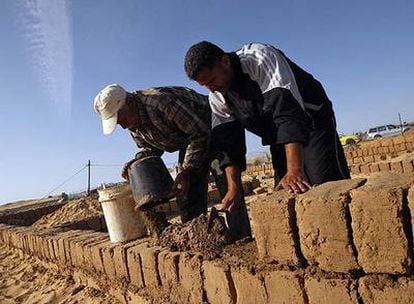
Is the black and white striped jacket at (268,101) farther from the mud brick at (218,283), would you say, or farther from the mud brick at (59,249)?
the mud brick at (59,249)

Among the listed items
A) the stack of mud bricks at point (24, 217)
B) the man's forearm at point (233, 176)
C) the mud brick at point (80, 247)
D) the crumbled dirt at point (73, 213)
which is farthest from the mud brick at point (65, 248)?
the stack of mud bricks at point (24, 217)

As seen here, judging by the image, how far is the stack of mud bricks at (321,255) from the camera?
5.27 ft

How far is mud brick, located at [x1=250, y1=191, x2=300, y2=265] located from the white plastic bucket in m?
1.82

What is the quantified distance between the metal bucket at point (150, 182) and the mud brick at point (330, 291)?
1.59 metres

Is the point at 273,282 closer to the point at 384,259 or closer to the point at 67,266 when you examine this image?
the point at 384,259

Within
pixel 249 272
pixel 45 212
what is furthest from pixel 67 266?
pixel 45 212

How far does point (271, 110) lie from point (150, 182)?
4.16 feet

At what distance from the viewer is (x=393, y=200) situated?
61.7 inches

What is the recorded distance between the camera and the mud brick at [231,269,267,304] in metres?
2.12

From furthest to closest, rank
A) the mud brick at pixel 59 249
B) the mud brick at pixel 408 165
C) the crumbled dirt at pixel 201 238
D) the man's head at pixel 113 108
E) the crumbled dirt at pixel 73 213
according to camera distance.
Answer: the crumbled dirt at pixel 73 213 → the mud brick at pixel 408 165 → the mud brick at pixel 59 249 → the man's head at pixel 113 108 → the crumbled dirt at pixel 201 238

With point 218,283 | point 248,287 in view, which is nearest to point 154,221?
point 218,283

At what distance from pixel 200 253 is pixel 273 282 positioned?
678mm

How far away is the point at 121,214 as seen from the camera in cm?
366

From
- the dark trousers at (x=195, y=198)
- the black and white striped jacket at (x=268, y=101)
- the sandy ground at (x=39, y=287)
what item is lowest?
the sandy ground at (x=39, y=287)
